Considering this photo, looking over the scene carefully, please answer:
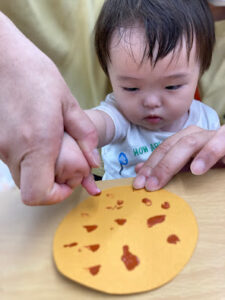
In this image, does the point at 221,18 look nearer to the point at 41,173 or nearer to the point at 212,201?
the point at 212,201

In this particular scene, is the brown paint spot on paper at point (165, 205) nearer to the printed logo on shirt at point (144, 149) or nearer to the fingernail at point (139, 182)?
the fingernail at point (139, 182)

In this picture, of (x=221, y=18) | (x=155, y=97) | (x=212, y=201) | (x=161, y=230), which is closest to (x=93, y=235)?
(x=161, y=230)

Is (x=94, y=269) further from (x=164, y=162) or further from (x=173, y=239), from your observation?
(x=164, y=162)

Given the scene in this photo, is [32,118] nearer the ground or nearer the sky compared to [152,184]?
nearer the sky

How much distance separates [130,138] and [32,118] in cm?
49

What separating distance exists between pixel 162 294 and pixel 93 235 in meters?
0.13

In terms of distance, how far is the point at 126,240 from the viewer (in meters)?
0.47

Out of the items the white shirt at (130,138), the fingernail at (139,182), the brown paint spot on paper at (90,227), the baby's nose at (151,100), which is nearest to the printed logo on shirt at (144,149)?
the white shirt at (130,138)

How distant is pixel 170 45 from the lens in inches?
26.9

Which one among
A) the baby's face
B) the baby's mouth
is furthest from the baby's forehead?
the baby's mouth

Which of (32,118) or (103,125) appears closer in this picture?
(32,118)

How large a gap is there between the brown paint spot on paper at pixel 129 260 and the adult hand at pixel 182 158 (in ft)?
0.50

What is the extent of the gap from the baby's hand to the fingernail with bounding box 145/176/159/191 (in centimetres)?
12

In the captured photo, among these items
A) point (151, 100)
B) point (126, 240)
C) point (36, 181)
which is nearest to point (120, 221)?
point (126, 240)
